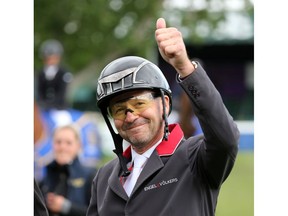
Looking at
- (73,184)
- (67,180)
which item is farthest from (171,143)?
(67,180)

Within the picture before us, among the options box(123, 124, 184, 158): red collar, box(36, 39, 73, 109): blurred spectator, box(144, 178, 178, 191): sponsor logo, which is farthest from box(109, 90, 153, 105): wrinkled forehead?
box(36, 39, 73, 109): blurred spectator

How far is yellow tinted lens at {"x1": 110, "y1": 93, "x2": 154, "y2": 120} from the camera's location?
201 inches

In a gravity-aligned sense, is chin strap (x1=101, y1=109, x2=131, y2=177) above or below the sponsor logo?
above

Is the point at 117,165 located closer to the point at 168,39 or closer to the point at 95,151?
the point at 168,39

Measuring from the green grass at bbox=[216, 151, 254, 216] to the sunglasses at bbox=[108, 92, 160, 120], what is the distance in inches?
383

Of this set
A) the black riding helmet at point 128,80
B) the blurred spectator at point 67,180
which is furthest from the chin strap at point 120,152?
the blurred spectator at point 67,180

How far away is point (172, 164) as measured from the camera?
505 centimetres

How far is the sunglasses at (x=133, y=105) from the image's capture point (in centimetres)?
510

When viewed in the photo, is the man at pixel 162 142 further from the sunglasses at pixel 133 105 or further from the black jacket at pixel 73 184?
the black jacket at pixel 73 184

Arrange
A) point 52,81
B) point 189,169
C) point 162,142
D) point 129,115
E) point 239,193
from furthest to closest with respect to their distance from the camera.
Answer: point 239,193
point 52,81
point 162,142
point 129,115
point 189,169

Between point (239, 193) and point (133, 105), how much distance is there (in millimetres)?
13392

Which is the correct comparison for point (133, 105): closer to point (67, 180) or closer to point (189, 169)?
point (189, 169)

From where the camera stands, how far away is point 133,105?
5.11 m

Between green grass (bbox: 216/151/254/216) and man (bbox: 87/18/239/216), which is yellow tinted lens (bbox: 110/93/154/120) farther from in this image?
green grass (bbox: 216/151/254/216)
